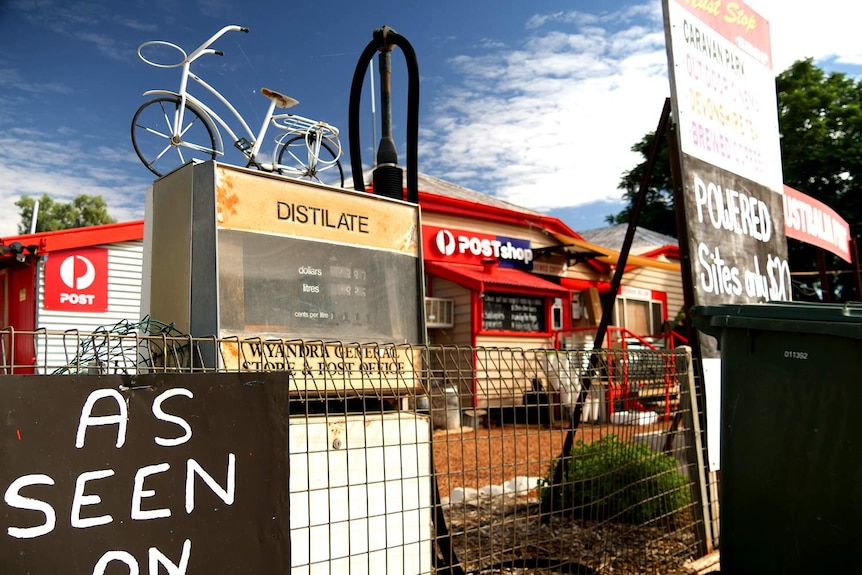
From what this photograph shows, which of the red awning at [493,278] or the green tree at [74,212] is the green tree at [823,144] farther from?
the green tree at [74,212]

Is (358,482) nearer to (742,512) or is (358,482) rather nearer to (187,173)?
(187,173)

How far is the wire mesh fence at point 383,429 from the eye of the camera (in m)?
1.94

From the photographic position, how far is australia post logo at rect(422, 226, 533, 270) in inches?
531

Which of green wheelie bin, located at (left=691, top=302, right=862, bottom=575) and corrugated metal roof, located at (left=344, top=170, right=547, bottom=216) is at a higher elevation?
corrugated metal roof, located at (left=344, top=170, right=547, bottom=216)

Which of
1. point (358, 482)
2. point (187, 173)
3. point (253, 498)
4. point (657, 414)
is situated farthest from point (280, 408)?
point (657, 414)

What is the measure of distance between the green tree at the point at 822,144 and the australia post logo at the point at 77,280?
24963 mm

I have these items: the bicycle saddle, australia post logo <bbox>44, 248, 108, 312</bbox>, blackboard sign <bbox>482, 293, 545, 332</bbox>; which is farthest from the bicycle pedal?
blackboard sign <bbox>482, 293, 545, 332</bbox>

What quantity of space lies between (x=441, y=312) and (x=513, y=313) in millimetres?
1614

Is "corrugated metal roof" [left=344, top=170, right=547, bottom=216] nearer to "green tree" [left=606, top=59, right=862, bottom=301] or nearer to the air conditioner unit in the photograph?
the air conditioner unit

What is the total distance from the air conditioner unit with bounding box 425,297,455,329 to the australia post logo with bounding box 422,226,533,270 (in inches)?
33.7

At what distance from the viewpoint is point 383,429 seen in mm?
2549

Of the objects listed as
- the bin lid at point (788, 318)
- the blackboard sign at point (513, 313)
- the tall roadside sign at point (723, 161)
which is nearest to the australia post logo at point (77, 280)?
the blackboard sign at point (513, 313)

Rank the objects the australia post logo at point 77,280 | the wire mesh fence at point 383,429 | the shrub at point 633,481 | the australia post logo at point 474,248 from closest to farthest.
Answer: the wire mesh fence at point 383,429, the shrub at point 633,481, the australia post logo at point 77,280, the australia post logo at point 474,248

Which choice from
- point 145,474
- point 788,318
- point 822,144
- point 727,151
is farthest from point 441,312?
point 822,144
